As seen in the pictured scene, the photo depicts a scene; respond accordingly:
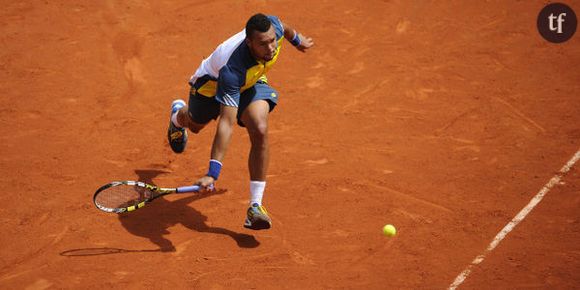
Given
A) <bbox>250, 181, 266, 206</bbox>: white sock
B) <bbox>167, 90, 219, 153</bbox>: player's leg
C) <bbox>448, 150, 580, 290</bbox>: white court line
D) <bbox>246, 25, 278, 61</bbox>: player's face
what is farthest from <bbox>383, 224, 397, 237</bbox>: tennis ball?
<bbox>167, 90, 219, 153</bbox>: player's leg

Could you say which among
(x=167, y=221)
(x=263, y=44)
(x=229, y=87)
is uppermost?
(x=263, y=44)

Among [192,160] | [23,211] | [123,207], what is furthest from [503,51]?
[23,211]

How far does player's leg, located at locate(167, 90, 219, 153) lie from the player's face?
1010 millimetres

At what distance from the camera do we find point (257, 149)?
7359 mm

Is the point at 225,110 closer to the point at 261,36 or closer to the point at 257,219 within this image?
the point at 261,36

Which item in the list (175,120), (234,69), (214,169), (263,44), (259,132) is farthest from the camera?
(175,120)

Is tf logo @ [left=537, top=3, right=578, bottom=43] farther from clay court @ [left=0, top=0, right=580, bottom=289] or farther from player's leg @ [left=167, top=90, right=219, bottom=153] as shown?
player's leg @ [left=167, top=90, right=219, bottom=153]

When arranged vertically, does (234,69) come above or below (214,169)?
above

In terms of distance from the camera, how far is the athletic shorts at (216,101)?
24.6 feet

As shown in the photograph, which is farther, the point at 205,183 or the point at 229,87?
the point at 229,87

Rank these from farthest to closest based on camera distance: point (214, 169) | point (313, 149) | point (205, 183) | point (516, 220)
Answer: point (313, 149)
point (516, 220)
point (214, 169)
point (205, 183)

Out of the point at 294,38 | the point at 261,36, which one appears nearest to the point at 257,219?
the point at 261,36

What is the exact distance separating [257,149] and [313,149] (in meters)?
1.68

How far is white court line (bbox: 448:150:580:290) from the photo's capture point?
6828mm
